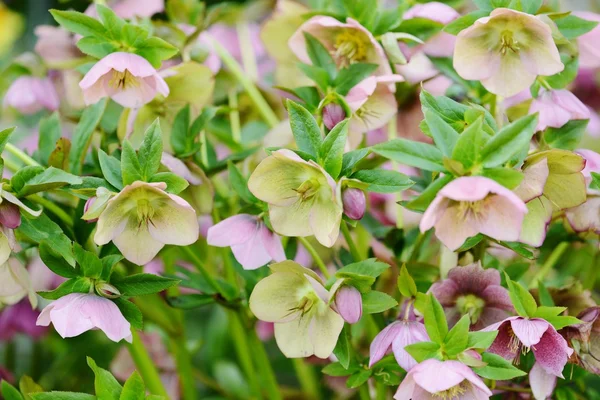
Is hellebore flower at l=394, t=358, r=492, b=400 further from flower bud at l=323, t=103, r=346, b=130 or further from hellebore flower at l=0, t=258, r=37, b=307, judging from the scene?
hellebore flower at l=0, t=258, r=37, b=307

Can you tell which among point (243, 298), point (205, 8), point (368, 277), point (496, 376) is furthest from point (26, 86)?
point (496, 376)

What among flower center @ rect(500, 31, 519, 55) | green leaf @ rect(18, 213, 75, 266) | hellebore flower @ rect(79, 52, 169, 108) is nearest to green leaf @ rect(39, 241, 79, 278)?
green leaf @ rect(18, 213, 75, 266)

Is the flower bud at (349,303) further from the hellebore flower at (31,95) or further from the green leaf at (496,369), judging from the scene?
the hellebore flower at (31,95)

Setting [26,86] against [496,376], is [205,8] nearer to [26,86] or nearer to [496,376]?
[26,86]

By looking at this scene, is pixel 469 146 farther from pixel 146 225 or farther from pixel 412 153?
pixel 146 225

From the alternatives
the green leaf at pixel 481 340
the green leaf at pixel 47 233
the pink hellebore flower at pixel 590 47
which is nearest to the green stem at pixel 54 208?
the green leaf at pixel 47 233

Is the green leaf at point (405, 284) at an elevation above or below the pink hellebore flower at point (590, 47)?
below
